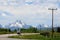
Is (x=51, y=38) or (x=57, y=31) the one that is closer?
(x=51, y=38)

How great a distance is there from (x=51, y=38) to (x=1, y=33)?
2690 mm

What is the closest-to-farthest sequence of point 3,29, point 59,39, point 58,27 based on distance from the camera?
point 3,29
point 59,39
point 58,27

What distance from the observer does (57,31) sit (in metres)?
11.3

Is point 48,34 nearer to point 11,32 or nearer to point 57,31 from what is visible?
point 57,31

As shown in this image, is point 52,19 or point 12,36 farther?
point 52,19

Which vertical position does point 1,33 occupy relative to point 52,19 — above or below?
below

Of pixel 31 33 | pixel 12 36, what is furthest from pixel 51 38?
pixel 12 36

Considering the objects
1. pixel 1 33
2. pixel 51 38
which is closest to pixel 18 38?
pixel 1 33

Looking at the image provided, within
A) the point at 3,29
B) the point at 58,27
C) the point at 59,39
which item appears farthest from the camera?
the point at 58,27

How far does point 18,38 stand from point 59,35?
2.29 metres

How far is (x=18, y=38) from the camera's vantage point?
1030 centimetres

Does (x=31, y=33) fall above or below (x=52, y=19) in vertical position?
below

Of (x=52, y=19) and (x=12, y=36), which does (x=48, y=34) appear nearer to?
(x=52, y=19)

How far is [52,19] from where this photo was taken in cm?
1148
